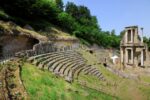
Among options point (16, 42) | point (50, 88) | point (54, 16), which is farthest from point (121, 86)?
point (54, 16)

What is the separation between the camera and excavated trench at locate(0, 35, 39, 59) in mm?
31656

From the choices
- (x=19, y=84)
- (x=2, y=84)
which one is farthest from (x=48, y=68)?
(x=2, y=84)

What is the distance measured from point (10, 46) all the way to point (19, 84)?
1489cm

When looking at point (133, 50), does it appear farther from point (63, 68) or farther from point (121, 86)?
point (63, 68)

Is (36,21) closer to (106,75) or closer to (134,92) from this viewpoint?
(106,75)

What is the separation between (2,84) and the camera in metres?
16.7

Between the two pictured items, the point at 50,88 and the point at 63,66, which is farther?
the point at 63,66

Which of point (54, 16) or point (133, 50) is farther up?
point (54, 16)

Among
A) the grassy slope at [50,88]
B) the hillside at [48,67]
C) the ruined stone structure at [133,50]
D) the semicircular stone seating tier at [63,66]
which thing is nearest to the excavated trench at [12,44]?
the hillside at [48,67]

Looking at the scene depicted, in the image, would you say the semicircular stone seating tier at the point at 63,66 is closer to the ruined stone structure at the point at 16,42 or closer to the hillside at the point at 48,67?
the hillside at the point at 48,67

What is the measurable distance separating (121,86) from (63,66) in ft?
24.3

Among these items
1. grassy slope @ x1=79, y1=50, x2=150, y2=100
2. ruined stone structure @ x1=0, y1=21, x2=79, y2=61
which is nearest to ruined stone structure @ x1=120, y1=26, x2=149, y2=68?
grassy slope @ x1=79, y1=50, x2=150, y2=100

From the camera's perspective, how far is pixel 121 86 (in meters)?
32.8

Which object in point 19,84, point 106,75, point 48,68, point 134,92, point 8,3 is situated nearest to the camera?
point 19,84
